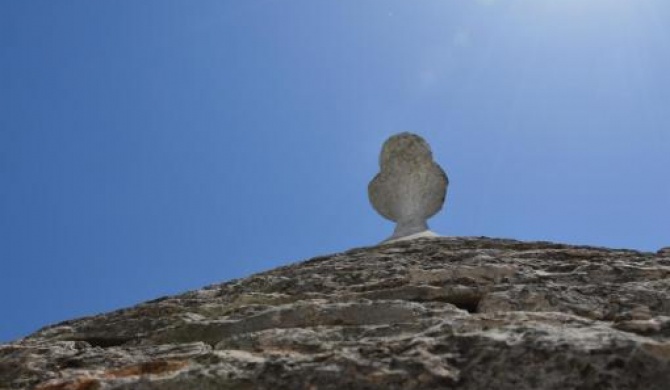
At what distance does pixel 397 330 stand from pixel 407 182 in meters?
7.63

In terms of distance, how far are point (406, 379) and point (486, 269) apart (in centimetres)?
252

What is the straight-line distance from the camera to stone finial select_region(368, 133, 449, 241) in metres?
11.2

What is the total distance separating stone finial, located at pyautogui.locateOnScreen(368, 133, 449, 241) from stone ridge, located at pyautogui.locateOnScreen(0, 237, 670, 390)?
3.95 metres

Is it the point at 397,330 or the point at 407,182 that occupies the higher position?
the point at 407,182

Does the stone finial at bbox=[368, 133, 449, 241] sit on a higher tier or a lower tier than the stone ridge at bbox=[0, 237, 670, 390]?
higher

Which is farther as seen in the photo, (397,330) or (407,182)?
(407,182)

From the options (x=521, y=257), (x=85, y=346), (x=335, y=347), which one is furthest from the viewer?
Result: (x=521, y=257)

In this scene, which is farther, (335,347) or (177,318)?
(177,318)

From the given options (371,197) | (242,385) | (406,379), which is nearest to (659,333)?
(406,379)

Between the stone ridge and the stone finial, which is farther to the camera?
the stone finial

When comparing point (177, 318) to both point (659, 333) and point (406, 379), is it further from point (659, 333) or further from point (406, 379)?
point (659, 333)

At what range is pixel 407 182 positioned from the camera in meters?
11.5

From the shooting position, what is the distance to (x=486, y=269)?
5590 millimetres

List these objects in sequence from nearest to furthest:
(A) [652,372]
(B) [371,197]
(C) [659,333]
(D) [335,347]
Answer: (A) [652,372] → (C) [659,333] → (D) [335,347] → (B) [371,197]
